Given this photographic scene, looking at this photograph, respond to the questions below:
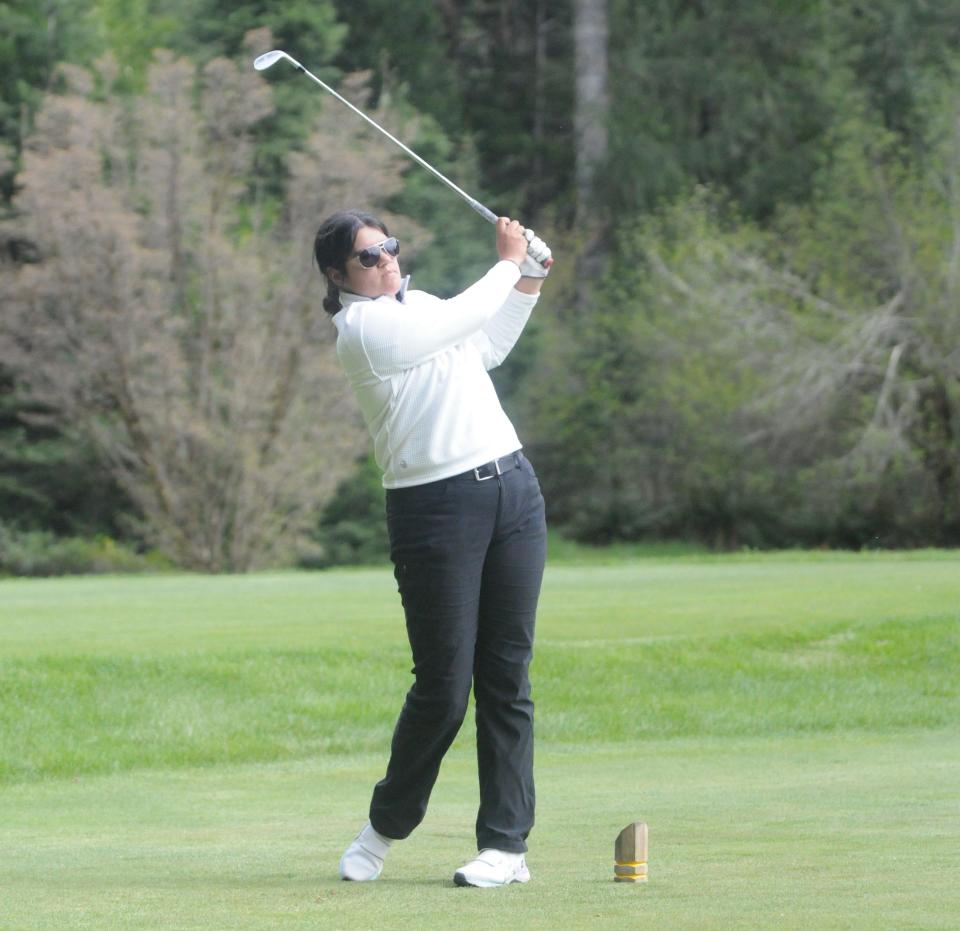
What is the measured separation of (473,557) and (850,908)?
1270 mm

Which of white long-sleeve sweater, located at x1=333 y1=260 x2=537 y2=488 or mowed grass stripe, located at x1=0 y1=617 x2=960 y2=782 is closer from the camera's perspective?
white long-sleeve sweater, located at x1=333 y1=260 x2=537 y2=488

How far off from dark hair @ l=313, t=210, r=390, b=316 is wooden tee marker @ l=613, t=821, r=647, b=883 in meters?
1.55

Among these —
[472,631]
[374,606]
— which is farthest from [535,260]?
[374,606]

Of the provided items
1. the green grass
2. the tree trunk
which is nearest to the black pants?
the green grass

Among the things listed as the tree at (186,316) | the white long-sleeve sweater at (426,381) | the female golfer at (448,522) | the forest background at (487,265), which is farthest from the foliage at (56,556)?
the white long-sleeve sweater at (426,381)

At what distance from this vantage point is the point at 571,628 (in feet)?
44.9

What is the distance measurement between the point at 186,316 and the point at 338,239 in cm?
2386

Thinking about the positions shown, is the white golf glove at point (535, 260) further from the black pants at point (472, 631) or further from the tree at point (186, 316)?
the tree at point (186, 316)

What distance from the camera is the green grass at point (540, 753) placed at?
4.36 m

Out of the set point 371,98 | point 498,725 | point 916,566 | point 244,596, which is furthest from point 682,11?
point 498,725

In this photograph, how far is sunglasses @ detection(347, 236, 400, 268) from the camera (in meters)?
4.83

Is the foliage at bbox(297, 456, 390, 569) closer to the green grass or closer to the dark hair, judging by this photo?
the green grass

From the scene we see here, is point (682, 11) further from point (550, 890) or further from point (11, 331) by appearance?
point (550, 890)

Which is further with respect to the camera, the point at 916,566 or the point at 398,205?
the point at 398,205
